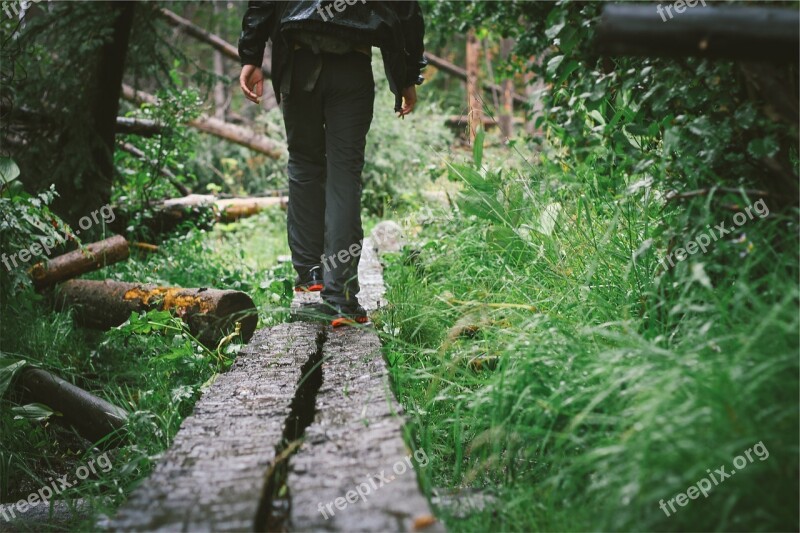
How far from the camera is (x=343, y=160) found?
3609 millimetres

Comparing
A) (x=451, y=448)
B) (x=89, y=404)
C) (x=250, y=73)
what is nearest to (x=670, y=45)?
(x=451, y=448)

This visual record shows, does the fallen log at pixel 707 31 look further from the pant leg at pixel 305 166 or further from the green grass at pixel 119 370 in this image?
the pant leg at pixel 305 166

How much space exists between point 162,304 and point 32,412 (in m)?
1.02

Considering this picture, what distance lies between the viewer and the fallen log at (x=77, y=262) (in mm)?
4922

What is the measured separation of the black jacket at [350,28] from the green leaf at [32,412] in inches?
81.2

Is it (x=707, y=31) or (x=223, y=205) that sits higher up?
(x=707, y=31)

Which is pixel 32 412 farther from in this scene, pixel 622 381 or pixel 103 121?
pixel 103 121

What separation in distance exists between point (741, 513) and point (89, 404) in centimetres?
311

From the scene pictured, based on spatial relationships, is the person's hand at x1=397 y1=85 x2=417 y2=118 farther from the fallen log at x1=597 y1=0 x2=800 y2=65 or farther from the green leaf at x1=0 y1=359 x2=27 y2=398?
the green leaf at x1=0 y1=359 x2=27 y2=398

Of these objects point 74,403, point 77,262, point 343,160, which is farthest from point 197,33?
point 74,403

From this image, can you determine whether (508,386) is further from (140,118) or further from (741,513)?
(140,118)

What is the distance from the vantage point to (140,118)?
6.99 meters

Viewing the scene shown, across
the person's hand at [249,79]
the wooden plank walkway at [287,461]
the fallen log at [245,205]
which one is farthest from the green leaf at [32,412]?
the fallen log at [245,205]

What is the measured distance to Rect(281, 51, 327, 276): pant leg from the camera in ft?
12.0
